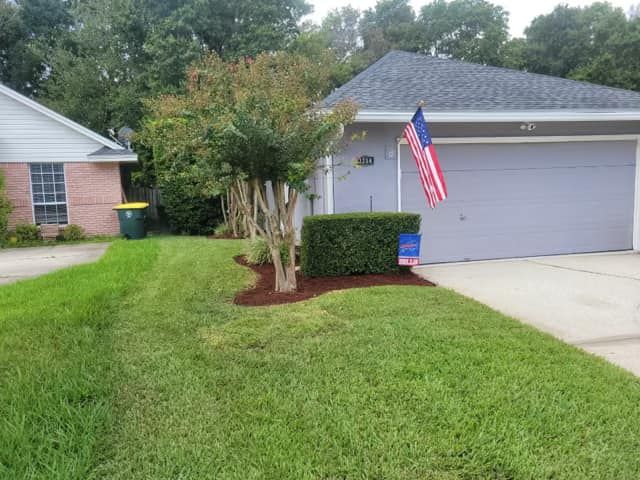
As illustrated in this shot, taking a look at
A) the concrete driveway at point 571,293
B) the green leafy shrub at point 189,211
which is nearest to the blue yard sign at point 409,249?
the concrete driveway at point 571,293

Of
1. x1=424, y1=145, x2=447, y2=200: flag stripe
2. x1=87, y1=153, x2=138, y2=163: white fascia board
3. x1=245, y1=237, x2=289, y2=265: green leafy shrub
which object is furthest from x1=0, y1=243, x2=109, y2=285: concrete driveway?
x1=424, y1=145, x2=447, y2=200: flag stripe

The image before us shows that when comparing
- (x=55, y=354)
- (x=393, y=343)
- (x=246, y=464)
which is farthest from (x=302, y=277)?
(x=246, y=464)

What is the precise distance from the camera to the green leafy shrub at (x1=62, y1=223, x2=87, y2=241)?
1368 centimetres

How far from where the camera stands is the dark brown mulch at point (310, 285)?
19.5 feet

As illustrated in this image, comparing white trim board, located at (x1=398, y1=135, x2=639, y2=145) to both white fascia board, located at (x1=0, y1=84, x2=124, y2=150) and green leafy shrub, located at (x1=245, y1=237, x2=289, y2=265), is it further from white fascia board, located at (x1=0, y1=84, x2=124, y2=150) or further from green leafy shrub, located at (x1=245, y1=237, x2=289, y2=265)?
white fascia board, located at (x1=0, y1=84, x2=124, y2=150)

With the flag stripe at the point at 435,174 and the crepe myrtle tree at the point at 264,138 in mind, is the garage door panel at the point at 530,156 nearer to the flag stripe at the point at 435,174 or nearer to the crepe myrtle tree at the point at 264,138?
the flag stripe at the point at 435,174

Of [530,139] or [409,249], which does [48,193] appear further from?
[530,139]

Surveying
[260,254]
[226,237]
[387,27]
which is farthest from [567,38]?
[260,254]

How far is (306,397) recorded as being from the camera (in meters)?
3.14

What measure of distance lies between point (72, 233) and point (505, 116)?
39.5 feet

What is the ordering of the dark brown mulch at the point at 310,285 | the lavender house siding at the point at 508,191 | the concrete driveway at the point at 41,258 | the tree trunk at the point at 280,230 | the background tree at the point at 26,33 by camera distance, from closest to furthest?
the dark brown mulch at the point at 310,285 → the tree trunk at the point at 280,230 → the lavender house siding at the point at 508,191 → the concrete driveway at the point at 41,258 → the background tree at the point at 26,33

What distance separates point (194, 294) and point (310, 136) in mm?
2508

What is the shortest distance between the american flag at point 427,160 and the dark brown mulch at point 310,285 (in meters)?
1.24

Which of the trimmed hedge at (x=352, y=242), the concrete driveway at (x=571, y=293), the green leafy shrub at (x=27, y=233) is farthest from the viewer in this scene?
the green leafy shrub at (x=27, y=233)
